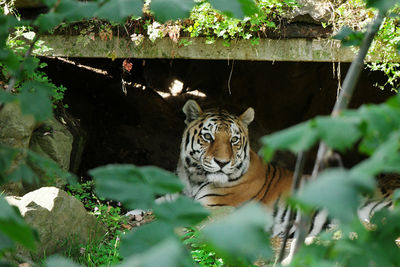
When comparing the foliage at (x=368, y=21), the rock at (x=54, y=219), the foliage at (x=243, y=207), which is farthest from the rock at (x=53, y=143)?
the foliage at (x=243, y=207)

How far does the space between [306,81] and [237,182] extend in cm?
296

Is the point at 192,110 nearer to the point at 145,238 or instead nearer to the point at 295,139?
the point at 145,238

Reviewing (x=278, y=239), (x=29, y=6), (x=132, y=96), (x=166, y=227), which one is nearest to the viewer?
(x=166, y=227)

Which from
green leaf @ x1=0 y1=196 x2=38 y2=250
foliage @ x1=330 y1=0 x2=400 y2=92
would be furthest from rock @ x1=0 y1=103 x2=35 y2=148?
green leaf @ x1=0 y1=196 x2=38 y2=250

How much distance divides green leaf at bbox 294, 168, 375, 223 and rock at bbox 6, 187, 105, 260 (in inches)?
119

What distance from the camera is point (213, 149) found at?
192 inches

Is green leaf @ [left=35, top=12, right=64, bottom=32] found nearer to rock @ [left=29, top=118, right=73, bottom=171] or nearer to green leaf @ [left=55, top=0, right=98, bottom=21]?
green leaf @ [left=55, top=0, right=98, bottom=21]

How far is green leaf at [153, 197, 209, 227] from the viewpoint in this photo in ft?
2.95

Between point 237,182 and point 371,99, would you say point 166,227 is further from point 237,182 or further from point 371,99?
point 371,99

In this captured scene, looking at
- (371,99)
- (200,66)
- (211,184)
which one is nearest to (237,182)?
(211,184)

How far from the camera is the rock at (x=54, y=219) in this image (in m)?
3.40

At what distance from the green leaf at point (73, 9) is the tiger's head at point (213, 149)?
12.4 feet

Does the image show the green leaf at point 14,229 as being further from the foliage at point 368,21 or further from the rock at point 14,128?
the foliage at point 368,21

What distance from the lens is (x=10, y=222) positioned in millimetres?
839
